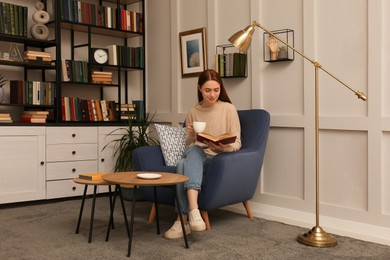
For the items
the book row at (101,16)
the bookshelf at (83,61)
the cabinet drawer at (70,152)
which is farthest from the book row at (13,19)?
the cabinet drawer at (70,152)

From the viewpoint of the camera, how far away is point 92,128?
4508mm

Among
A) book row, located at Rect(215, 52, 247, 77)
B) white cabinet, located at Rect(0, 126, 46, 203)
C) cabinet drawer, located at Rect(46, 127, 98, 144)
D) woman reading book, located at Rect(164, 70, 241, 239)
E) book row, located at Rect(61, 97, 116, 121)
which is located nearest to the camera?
woman reading book, located at Rect(164, 70, 241, 239)

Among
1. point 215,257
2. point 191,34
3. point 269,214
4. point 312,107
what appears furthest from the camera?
point 191,34

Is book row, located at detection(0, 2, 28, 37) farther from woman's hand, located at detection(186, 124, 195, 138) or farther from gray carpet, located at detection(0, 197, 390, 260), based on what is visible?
woman's hand, located at detection(186, 124, 195, 138)

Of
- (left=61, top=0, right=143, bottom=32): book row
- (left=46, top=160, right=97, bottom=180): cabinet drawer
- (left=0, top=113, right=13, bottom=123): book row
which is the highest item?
(left=61, top=0, right=143, bottom=32): book row

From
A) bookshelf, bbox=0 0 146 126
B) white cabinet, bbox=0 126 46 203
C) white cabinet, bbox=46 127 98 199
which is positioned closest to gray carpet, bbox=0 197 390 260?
white cabinet, bbox=0 126 46 203

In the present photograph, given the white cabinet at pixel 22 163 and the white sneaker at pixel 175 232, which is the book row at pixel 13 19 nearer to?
the white cabinet at pixel 22 163

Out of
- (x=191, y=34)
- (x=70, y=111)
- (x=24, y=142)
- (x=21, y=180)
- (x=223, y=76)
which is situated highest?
(x=191, y=34)

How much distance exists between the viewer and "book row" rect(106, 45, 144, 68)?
482 cm

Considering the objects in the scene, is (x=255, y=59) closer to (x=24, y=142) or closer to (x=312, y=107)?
(x=312, y=107)

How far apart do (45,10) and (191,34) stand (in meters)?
1.44

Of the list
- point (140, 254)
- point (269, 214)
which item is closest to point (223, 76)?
point (269, 214)

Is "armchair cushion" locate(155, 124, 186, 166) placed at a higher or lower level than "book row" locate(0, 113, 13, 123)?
lower

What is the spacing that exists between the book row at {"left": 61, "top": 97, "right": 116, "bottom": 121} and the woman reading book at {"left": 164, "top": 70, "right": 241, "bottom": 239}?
1462mm
